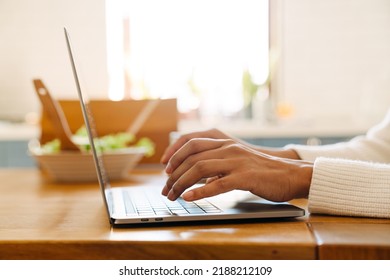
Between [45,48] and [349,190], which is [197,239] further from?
[45,48]

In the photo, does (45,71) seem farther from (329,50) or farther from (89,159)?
(89,159)

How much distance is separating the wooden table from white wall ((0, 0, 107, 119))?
2.62 meters

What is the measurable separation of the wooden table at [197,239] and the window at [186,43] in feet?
8.75

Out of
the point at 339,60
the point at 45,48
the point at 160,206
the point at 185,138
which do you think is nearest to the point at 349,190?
the point at 160,206

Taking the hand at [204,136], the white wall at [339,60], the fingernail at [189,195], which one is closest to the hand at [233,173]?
the fingernail at [189,195]

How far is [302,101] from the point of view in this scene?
10.7ft

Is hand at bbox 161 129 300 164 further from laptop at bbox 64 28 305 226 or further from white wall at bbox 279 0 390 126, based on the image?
white wall at bbox 279 0 390 126

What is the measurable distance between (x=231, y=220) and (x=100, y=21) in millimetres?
2796

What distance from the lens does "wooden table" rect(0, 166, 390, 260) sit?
1.71 feet

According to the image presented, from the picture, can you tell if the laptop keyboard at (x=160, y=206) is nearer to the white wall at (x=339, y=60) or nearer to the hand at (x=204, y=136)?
the hand at (x=204, y=136)

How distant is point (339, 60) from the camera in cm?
326

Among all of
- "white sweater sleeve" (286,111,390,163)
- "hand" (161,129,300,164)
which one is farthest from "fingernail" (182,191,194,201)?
"white sweater sleeve" (286,111,390,163)

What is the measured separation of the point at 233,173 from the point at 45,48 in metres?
2.84

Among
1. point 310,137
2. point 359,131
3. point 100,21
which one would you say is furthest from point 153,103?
point 100,21
